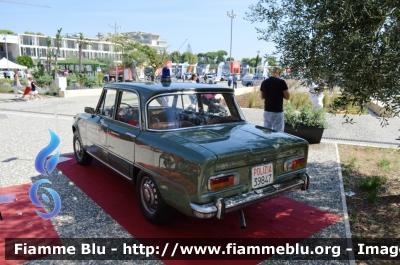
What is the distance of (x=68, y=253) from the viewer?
312cm

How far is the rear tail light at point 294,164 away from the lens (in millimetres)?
3563

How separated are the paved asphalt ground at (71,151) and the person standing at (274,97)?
3.97 feet

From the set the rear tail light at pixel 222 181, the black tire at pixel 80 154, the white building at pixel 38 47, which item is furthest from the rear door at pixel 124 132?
the white building at pixel 38 47

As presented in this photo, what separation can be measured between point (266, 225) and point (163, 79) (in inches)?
101

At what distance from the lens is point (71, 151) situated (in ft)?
22.9

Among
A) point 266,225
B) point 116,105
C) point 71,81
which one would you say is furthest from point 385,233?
point 71,81

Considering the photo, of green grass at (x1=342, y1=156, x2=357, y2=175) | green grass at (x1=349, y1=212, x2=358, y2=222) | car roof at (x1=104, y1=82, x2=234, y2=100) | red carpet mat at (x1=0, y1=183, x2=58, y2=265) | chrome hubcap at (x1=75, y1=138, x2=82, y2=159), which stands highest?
car roof at (x1=104, y1=82, x2=234, y2=100)

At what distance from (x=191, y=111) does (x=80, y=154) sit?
9.65 ft

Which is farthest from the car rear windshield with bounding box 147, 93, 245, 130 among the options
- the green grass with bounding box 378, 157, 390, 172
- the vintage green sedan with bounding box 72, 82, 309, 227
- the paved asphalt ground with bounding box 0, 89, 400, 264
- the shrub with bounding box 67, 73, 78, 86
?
the shrub with bounding box 67, 73, 78, 86

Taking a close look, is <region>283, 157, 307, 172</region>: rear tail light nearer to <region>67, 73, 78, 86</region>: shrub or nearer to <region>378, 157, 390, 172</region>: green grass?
<region>378, 157, 390, 172</region>: green grass

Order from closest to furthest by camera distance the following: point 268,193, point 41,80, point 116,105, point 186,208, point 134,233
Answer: point 186,208, point 268,193, point 134,233, point 116,105, point 41,80

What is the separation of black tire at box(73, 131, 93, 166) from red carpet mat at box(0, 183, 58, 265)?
4.74 feet

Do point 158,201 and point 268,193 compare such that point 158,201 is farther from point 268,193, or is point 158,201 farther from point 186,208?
point 268,193

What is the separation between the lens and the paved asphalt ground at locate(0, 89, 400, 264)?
365 cm
